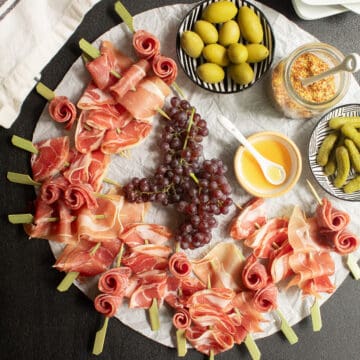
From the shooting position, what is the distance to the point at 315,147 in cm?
115

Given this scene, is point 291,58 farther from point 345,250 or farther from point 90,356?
point 90,356

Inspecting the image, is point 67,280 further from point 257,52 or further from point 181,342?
point 257,52

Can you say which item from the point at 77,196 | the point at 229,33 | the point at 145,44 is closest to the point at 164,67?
the point at 145,44

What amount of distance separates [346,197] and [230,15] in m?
0.56

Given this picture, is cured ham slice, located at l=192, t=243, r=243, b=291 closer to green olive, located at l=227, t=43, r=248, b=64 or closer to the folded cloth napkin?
green olive, located at l=227, t=43, r=248, b=64

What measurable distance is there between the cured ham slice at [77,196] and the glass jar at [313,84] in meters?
0.56

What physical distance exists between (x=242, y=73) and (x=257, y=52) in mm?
65

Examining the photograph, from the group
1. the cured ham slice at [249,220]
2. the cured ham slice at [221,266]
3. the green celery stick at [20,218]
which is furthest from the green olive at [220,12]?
the green celery stick at [20,218]

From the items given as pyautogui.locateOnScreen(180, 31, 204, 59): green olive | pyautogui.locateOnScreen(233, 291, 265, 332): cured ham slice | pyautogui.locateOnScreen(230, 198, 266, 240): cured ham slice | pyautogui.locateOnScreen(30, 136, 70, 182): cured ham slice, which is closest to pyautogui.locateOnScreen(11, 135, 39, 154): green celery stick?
pyautogui.locateOnScreen(30, 136, 70, 182): cured ham slice

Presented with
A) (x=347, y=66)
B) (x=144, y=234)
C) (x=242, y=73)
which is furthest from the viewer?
(x=144, y=234)

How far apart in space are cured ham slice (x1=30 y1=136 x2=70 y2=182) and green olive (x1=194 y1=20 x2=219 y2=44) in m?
0.44

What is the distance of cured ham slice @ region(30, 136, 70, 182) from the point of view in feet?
3.74

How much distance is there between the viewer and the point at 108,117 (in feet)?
3.77

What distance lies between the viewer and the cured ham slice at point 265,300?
1144 millimetres
